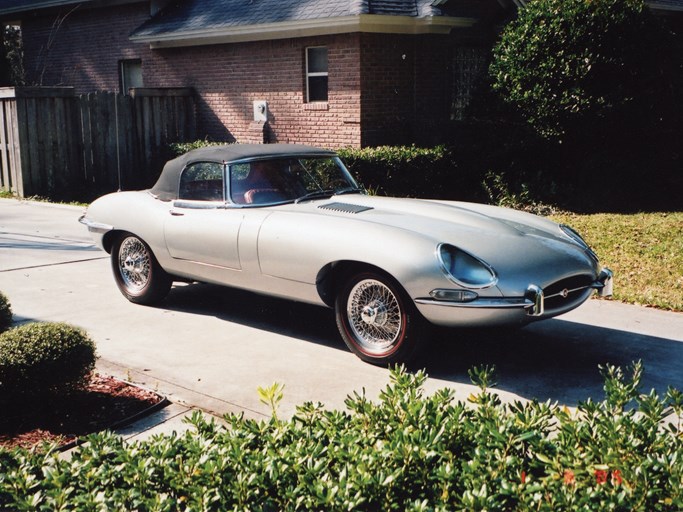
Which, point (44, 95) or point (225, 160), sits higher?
point (44, 95)

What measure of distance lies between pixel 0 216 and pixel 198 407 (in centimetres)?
980

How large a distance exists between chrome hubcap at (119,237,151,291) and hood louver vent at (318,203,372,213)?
6.51ft

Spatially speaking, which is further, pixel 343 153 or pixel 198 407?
pixel 343 153

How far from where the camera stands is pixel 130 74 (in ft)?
70.3

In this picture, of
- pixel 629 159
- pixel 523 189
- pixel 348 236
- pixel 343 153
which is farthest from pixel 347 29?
pixel 348 236

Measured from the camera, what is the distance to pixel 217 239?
663cm

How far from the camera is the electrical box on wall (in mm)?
17344

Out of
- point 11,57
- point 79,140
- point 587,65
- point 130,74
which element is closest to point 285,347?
point 587,65

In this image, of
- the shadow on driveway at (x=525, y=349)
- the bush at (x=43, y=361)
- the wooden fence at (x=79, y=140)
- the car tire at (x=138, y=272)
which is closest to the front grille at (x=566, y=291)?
the shadow on driveway at (x=525, y=349)

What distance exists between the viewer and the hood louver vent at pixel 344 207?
6.25 m

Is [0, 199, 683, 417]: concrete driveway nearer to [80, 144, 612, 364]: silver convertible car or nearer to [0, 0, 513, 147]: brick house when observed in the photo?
[80, 144, 612, 364]: silver convertible car

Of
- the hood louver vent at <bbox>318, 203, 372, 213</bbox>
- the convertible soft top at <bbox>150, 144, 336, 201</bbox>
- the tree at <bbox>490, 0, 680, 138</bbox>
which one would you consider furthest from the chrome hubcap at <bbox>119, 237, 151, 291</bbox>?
the tree at <bbox>490, 0, 680, 138</bbox>

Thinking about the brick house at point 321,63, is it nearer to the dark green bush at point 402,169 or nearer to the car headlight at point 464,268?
the dark green bush at point 402,169

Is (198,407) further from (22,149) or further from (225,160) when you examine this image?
(22,149)
